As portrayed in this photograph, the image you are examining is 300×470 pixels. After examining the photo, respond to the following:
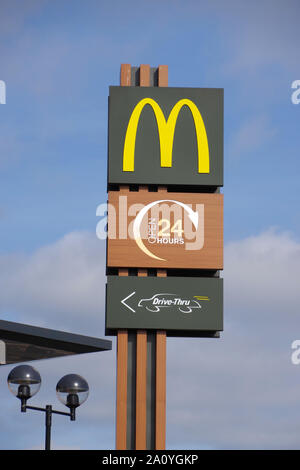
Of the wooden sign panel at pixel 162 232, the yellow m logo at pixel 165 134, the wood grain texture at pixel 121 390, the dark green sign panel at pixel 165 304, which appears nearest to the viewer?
the wood grain texture at pixel 121 390

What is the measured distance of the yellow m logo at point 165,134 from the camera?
4241cm

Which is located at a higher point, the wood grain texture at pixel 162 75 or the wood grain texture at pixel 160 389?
the wood grain texture at pixel 162 75

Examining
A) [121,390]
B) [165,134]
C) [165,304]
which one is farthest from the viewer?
[165,134]

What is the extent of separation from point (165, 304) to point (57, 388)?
17267 millimetres

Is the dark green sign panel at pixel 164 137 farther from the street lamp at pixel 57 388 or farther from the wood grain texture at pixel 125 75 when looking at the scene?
the street lamp at pixel 57 388

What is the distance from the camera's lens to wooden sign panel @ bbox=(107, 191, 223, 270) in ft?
136

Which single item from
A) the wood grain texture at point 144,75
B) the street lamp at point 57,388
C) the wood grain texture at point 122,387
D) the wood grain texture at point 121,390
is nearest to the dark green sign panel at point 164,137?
the wood grain texture at point 144,75

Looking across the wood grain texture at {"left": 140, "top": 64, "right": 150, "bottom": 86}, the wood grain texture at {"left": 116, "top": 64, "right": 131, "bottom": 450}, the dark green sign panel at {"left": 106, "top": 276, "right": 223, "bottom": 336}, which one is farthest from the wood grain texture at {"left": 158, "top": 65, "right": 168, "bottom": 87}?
the dark green sign panel at {"left": 106, "top": 276, "right": 223, "bottom": 336}

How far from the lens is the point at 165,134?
42625 mm

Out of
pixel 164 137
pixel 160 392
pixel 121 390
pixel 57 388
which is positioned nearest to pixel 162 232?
pixel 164 137

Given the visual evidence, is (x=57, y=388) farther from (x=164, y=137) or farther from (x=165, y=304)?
(x=164, y=137)

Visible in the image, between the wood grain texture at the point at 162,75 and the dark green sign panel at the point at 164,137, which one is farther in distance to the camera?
the wood grain texture at the point at 162,75

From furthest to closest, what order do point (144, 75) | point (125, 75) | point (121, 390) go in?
point (125, 75) → point (144, 75) → point (121, 390)

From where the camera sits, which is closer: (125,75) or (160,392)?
(160,392)
